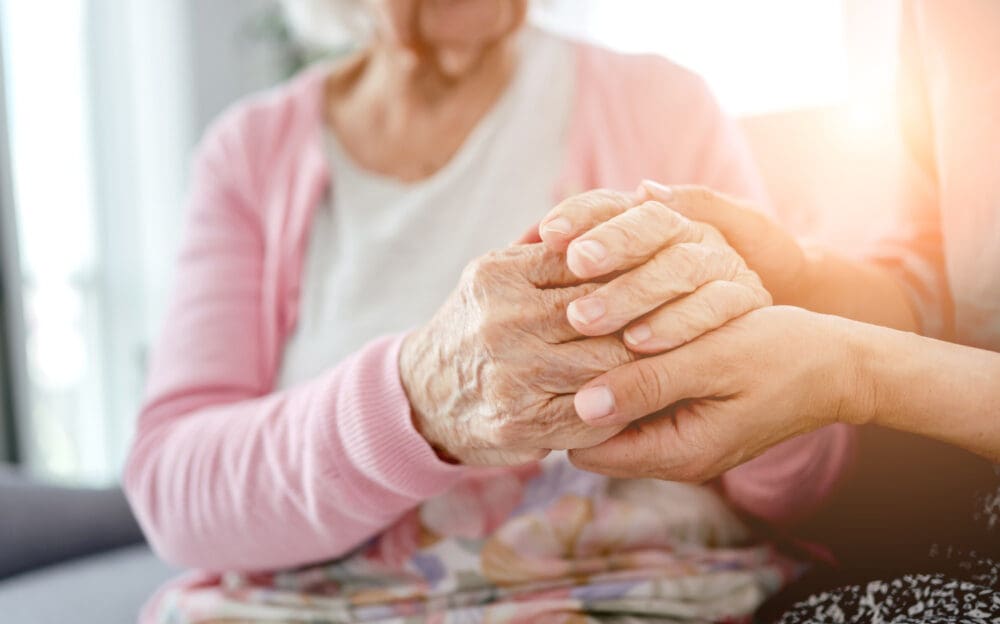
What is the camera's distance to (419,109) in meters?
0.72

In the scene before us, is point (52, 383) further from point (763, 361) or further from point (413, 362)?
point (763, 361)

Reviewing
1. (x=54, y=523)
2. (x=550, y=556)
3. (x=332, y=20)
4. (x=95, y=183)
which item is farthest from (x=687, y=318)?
(x=95, y=183)

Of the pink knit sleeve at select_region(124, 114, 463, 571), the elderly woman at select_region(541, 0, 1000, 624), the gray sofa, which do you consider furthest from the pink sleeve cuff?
the gray sofa

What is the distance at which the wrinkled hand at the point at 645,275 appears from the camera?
373 millimetres

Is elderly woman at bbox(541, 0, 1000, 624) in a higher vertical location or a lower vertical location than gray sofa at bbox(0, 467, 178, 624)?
higher

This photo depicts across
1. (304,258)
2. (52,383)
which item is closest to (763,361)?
(304,258)

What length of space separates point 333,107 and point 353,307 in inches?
10.2

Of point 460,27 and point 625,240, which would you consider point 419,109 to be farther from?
point 625,240

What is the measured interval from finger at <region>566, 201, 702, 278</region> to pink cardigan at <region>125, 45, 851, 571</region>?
13 centimetres

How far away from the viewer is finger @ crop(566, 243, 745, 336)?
0.37 meters

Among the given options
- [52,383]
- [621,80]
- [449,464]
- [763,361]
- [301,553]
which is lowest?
[52,383]

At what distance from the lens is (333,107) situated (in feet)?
2.63

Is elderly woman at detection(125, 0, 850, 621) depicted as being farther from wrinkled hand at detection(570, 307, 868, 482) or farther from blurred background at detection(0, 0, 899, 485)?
blurred background at detection(0, 0, 899, 485)

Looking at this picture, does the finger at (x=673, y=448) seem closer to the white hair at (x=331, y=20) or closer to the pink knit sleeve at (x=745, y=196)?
the pink knit sleeve at (x=745, y=196)
